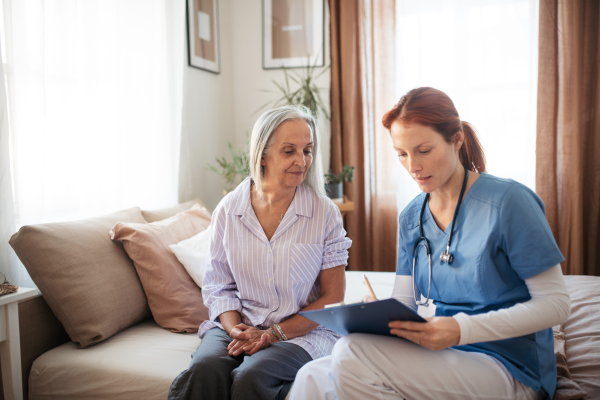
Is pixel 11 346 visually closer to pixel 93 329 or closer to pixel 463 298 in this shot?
pixel 93 329

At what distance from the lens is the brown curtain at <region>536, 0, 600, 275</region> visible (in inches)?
110

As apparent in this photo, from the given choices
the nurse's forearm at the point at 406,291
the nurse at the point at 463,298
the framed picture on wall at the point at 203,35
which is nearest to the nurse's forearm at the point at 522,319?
the nurse at the point at 463,298

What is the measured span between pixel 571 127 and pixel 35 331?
3105mm

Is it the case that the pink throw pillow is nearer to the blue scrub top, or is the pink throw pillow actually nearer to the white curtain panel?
the white curtain panel

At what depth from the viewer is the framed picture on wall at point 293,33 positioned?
3307 millimetres

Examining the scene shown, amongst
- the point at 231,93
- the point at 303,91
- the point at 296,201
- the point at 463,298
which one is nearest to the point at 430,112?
the point at 463,298

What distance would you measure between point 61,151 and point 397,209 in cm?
225

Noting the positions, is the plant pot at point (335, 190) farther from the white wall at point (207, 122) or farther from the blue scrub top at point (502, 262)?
the blue scrub top at point (502, 262)

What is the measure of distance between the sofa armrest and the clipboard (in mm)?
1051

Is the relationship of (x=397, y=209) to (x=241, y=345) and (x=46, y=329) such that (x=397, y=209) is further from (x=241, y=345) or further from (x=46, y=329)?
(x=46, y=329)

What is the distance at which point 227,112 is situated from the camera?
3.46 m

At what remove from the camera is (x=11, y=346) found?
136cm

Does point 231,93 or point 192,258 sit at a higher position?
point 231,93

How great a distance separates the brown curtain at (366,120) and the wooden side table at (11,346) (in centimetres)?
235
